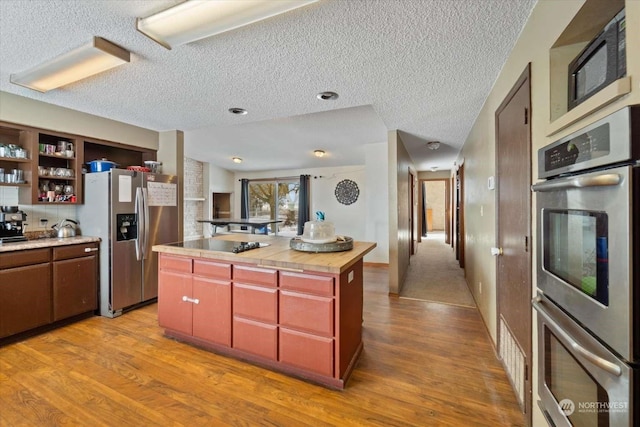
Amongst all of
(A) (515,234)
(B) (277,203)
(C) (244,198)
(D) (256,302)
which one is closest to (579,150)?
(A) (515,234)

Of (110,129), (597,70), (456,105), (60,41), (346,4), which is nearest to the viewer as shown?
(597,70)

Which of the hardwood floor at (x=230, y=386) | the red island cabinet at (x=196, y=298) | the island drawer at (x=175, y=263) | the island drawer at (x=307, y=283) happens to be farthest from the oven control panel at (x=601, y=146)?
the island drawer at (x=175, y=263)

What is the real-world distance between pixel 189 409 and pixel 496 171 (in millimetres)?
2758

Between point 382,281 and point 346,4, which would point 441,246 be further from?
point 346,4

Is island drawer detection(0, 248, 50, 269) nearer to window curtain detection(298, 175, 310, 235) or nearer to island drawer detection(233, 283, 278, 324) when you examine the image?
island drawer detection(233, 283, 278, 324)

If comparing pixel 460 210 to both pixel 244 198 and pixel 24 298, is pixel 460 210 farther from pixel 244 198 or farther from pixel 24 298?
pixel 24 298

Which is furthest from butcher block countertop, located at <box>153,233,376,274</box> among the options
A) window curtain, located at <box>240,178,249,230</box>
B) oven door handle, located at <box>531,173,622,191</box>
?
window curtain, located at <box>240,178,249,230</box>

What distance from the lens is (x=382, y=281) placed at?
449 cm

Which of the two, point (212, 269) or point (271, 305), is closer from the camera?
point (271, 305)

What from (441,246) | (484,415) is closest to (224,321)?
(484,415)

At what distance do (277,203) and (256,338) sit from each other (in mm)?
6042

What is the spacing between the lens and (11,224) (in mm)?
2734

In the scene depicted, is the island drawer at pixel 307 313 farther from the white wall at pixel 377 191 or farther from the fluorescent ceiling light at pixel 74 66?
the white wall at pixel 377 191

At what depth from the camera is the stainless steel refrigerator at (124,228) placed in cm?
307
